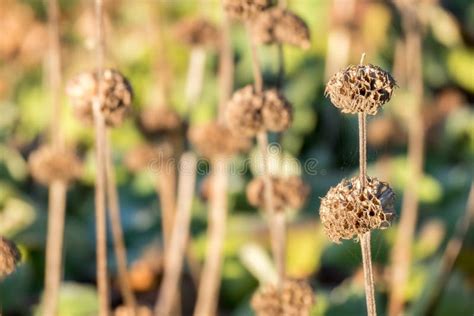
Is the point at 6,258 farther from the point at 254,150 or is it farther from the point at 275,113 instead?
the point at 254,150

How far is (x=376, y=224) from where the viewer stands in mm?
1529

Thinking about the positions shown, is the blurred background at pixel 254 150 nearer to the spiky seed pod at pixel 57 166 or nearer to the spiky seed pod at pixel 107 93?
the spiky seed pod at pixel 57 166

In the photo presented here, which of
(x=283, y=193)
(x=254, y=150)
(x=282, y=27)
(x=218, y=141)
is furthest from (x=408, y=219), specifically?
(x=282, y=27)

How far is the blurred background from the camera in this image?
3.45 metres

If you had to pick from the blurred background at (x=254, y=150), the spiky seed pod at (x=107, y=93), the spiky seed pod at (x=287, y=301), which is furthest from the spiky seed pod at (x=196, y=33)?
the spiky seed pod at (x=287, y=301)

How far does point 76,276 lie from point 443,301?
5.57ft

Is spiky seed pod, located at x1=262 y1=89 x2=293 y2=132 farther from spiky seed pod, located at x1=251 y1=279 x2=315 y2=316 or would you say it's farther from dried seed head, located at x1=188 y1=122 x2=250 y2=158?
dried seed head, located at x1=188 y1=122 x2=250 y2=158

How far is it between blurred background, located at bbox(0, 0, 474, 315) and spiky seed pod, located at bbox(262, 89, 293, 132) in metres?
0.28

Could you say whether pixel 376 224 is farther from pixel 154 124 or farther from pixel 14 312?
pixel 14 312

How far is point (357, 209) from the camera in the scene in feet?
5.00

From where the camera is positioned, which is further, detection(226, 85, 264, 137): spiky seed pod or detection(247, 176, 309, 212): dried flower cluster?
detection(247, 176, 309, 212): dried flower cluster

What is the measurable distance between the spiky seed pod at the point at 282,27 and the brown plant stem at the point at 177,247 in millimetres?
1080

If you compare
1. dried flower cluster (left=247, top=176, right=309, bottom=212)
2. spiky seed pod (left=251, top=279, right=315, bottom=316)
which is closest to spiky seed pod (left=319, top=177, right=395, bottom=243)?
spiky seed pod (left=251, top=279, right=315, bottom=316)

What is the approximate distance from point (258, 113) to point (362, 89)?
675 millimetres
